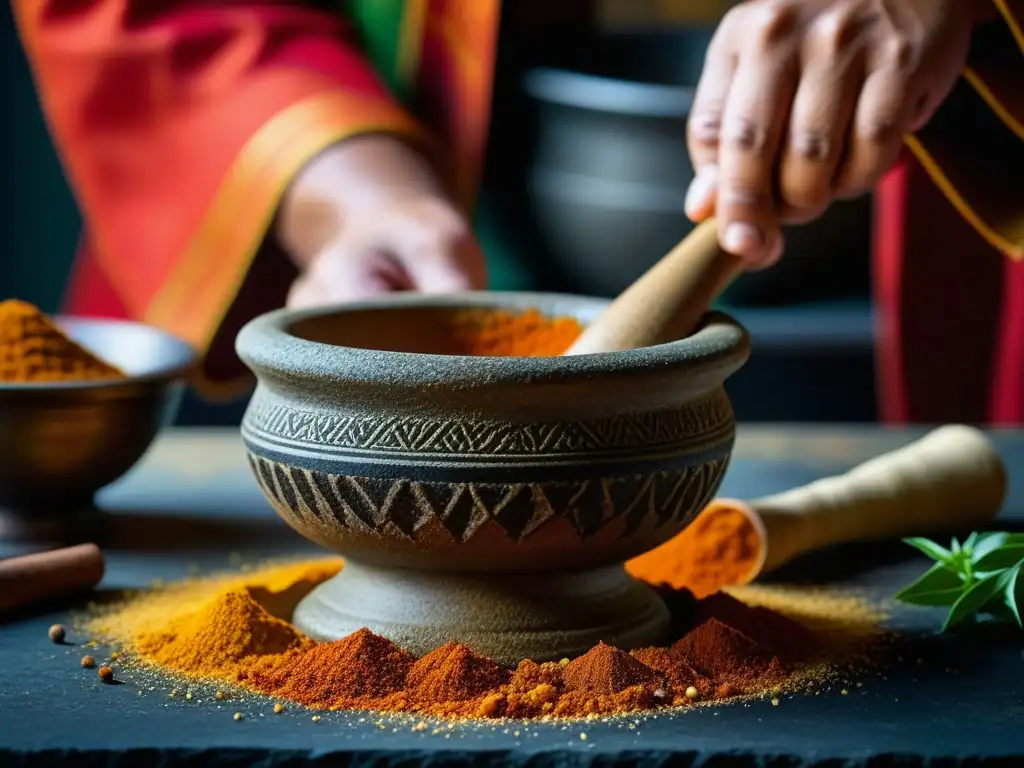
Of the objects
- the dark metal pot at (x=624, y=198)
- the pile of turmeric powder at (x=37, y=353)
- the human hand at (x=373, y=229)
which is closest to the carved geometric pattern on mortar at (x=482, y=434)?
the pile of turmeric powder at (x=37, y=353)

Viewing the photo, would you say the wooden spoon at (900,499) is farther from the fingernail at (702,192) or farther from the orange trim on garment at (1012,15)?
the orange trim on garment at (1012,15)

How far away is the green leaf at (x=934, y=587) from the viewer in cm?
102

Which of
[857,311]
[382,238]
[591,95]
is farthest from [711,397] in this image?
[857,311]

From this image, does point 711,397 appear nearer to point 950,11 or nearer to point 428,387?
point 428,387

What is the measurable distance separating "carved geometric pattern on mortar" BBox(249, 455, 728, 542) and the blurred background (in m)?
0.95

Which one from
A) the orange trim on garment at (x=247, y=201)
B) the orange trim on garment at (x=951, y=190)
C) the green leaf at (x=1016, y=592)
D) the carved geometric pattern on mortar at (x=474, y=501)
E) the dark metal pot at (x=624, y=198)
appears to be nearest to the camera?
the carved geometric pattern on mortar at (x=474, y=501)

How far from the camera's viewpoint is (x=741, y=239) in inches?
42.8

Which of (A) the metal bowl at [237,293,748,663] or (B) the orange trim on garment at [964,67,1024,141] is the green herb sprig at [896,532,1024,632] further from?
(B) the orange trim on garment at [964,67,1024,141]

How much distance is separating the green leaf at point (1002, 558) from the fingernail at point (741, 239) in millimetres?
276

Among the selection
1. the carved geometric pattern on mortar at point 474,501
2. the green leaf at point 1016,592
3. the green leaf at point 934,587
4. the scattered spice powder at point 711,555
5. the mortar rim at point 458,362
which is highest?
the mortar rim at point 458,362

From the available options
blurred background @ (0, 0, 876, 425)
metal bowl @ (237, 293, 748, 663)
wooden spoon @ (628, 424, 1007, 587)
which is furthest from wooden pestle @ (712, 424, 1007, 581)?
blurred background @ (0, 0, 876, 425)

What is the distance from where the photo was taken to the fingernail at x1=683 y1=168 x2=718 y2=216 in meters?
1.15

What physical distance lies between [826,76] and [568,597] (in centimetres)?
45

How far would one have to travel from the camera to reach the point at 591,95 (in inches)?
71.9
